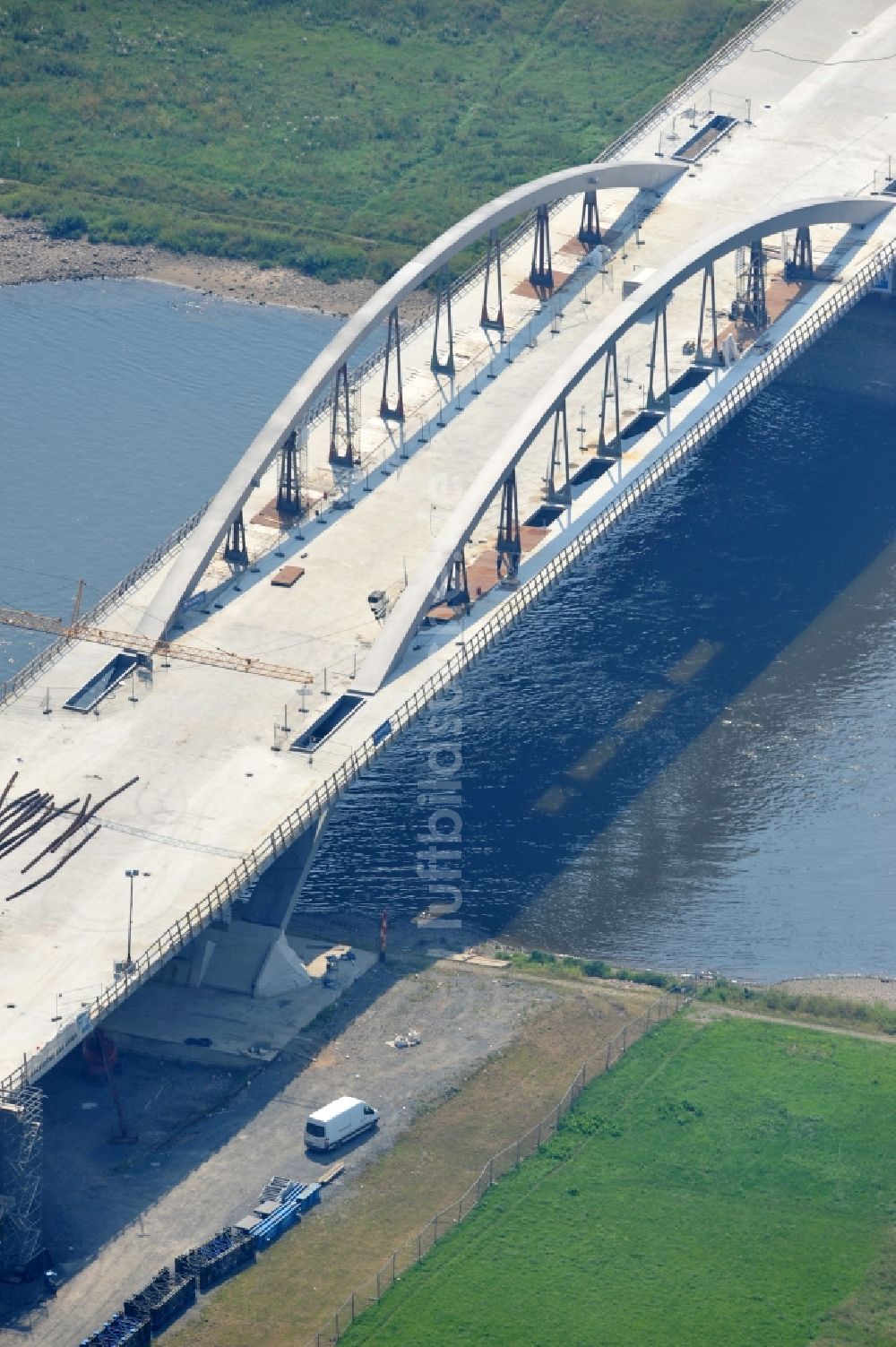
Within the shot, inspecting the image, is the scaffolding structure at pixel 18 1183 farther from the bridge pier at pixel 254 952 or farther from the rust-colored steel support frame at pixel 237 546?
the rust-colored steel support frame at pixel 237 546

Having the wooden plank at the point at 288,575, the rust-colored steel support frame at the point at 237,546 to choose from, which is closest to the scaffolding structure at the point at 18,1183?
the wooden plank at the point at 288,575

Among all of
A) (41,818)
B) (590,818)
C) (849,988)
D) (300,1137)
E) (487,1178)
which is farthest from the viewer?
(590,818)

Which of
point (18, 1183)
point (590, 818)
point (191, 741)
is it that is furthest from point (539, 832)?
point (18, 1183)

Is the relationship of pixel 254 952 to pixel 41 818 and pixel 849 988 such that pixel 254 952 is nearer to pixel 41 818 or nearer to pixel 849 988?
pixel 41 818

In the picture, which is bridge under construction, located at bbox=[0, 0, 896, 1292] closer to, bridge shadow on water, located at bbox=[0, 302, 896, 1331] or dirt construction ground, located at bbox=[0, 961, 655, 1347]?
dirt construction ground, located at bbox=[0, 961, 655, 1347]

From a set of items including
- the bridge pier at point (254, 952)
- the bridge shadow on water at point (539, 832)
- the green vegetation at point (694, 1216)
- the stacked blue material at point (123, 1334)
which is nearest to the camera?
the stacked blue material at point (123, 1334)

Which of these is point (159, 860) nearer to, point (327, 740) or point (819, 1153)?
point (327, 740)

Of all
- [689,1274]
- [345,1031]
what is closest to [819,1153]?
[689,1274]

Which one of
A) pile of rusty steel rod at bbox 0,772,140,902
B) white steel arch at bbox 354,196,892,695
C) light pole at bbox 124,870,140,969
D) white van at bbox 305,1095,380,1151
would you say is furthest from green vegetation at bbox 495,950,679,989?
pile of rusty steel rod at bbox 0,772,140,902

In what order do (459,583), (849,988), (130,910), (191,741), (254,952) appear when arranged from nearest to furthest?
1. (130,910)
2. (254,952)
3. (849,988)
4. (191,741)
5. (459,583)
